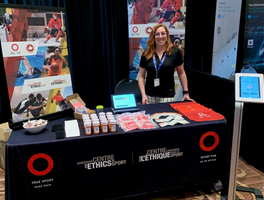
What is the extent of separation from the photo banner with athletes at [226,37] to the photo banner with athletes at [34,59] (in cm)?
243

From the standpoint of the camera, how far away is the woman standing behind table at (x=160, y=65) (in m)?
2.34

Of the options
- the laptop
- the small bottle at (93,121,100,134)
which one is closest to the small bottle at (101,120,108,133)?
the small bottle at (93,121,100,134)

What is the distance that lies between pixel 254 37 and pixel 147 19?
1883mm

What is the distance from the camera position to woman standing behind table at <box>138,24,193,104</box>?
2.34 metres

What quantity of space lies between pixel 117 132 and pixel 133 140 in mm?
140

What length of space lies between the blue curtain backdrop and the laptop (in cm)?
122

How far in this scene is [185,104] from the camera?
2.30 metres

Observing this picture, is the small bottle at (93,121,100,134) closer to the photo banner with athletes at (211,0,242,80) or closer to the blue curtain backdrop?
the blue curtain backdrop

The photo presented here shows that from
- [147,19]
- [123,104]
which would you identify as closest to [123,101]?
[123,104]

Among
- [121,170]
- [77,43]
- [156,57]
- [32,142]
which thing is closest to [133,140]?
[121,170]

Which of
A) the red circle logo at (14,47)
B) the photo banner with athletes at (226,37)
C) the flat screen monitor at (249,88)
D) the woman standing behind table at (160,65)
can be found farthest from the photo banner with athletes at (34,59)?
the photo banner with athletes at (226,37)

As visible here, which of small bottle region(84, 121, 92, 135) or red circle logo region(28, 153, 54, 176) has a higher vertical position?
small bottle region(84, 121, 92, 135)

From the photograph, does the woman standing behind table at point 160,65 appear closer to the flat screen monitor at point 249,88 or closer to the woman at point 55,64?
the woman at point 55,64

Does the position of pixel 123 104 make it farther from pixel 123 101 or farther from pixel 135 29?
pixel 135 29
